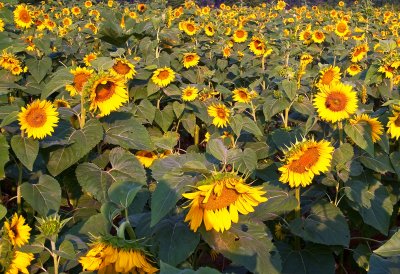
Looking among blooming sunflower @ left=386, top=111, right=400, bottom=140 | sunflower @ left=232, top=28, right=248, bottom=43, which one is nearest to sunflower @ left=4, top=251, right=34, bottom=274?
blooming sunflower @ left=386, top=111, right=400, bottom=140

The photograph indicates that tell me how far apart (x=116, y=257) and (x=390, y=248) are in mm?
685

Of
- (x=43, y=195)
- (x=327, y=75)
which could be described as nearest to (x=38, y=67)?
(x=43, y=195)

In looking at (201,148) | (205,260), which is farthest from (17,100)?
(205,260)

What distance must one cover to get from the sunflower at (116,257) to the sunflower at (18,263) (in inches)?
15.3

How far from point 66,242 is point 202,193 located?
0.56 meters

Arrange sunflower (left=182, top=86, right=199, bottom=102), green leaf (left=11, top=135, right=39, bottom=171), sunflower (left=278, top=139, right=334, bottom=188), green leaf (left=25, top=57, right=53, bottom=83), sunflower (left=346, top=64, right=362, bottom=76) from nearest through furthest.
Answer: sunflower (left=278, top=139, right=334, bottom=188) → green leaf (left=11, top=135, right=39, bottom=171) → sunflower (left=182, top=86, right=199, bottom=102) → green leaf (left=25, top=57, right=53, bottom=83) → sunflower (left=346, top=64, right=362, bottom=76)

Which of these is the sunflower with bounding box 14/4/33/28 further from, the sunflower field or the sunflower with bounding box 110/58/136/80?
the sunflower with bounding box 110/58/136/80

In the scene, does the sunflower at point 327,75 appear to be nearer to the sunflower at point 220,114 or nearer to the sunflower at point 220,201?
the sunflower at point 220,114

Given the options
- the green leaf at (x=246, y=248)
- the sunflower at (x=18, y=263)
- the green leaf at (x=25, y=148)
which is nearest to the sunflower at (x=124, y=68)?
the green leaf at (x=25, y=148)

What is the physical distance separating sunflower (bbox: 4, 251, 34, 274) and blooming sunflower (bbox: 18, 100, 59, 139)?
0.77 meters

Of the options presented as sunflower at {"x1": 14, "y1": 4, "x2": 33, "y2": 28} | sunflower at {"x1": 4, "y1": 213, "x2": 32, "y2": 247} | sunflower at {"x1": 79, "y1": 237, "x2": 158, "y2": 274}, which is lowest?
sunflower at {"x1": 14, "y1": 4, "x2": 33, "y2": 28}

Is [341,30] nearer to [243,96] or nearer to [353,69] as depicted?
[353,69]

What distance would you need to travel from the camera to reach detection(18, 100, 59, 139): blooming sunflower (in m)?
2.26

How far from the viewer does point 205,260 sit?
258 centimetres
